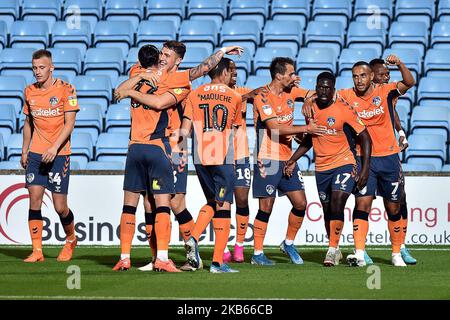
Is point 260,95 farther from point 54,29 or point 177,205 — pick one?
point 54,29

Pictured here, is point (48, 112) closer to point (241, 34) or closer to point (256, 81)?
point (256, 81)

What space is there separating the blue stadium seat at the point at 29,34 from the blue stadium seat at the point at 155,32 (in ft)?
6.04

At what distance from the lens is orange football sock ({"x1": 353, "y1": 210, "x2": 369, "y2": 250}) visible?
38.7 ft

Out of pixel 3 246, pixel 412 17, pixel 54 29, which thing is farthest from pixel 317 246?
pixel 54 29

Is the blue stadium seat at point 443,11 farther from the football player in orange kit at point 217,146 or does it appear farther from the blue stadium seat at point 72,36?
the football player in orange kit at point 217,146

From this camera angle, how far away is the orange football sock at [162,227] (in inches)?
426

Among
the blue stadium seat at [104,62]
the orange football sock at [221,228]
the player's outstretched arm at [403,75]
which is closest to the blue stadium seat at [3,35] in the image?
the blue stadium seat at [104,62]

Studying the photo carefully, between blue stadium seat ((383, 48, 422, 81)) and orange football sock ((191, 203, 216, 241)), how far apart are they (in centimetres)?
788

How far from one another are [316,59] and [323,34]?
1.04 m

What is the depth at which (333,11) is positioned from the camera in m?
20.1

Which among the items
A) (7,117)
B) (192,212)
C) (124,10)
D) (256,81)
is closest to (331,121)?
(192,212)

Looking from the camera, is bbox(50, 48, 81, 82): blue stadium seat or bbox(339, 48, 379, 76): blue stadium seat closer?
bbox(339, 48, 379, 76): blue stadium seat

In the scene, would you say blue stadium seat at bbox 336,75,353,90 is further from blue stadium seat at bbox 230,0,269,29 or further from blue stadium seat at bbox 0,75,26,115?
blue stadium seat at bbox 0,75,26,115

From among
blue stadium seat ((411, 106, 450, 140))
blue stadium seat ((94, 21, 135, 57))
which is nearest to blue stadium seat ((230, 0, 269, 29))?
blue stadium seat ((94, 21, 135, 57))
